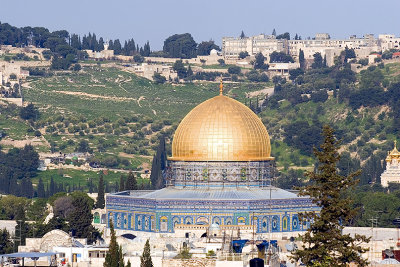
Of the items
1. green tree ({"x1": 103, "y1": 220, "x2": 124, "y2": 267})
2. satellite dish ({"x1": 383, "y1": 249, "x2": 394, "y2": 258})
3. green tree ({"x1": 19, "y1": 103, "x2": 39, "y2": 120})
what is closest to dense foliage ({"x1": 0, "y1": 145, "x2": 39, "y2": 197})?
green tree ({"x1": 19, "y1": 103, "x2": 39, "y2": 120})

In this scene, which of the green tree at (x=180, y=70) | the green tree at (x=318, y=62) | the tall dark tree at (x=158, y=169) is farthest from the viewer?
the green tree at (x=318, y=62)

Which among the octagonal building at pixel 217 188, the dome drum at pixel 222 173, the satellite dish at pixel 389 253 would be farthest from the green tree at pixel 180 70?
the satellite dish at pixel 389 253

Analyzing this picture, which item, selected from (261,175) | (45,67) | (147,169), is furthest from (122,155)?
(261,175)

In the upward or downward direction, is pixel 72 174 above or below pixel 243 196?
below

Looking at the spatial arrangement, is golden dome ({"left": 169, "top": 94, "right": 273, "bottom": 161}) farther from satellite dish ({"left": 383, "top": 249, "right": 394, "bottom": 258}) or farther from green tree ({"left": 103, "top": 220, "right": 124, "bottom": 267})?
green tree ({"left": 103, "top": 220, "right": 124, "bottom": 267})

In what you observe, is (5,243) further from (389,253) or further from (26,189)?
(26,189)

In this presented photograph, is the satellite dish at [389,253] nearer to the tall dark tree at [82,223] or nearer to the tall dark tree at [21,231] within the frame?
the tall dark tree at [21,231]

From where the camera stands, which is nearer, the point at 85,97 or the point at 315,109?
the point at 315,109

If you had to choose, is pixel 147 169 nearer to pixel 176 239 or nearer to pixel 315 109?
pixel 315 109
